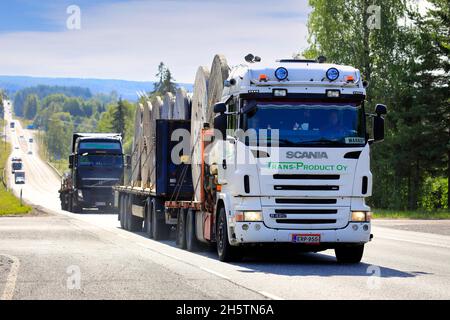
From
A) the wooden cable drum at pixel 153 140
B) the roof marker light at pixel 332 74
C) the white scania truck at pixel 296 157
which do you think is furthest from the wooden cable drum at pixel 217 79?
the wooden cable drum at pixel 153 140

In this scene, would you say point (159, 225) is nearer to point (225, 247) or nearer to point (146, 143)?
point (146, 143)

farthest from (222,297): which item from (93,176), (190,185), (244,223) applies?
(93,176)

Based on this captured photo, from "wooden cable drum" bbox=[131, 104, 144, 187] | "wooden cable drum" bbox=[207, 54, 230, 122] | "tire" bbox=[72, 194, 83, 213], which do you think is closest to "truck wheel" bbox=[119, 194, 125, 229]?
"wooden cable drum" bbox=[131, 104, 144, 187]

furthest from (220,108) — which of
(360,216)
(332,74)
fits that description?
(360,216)

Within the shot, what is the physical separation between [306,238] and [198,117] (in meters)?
5.80

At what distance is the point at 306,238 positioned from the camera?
17250 mm

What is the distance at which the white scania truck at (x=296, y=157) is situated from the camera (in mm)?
17031

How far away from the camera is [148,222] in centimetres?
2698

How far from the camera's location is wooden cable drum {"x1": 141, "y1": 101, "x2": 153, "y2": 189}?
28188 mm

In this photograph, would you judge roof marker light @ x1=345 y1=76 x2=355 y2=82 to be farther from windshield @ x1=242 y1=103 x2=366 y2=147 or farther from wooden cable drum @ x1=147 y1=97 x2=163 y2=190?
wooden cable drum @ x1=147 y1=97 x2=163 y2=190

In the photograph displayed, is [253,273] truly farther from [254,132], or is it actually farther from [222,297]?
[222,297]

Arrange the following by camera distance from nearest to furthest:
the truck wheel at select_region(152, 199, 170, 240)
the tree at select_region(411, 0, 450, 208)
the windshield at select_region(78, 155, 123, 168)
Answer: the truck wheel at select_region(152, 199, 170, 240), the windshield at select_region(78, 155, 123, 168), the tree at select_region(411, 0, 450, 208)

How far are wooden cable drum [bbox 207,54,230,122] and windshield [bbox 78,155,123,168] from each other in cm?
2710

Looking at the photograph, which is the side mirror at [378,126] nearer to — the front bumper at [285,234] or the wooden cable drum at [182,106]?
the front bumper at [285,234]
